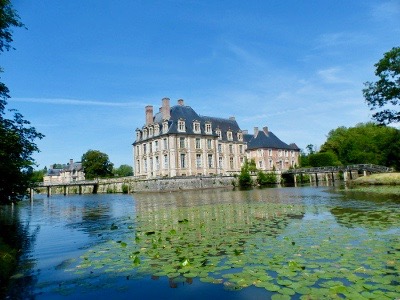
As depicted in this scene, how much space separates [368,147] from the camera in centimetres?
5747

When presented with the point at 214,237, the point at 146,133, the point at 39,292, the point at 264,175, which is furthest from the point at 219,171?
the point at 39,292

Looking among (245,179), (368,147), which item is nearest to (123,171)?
(245,179)

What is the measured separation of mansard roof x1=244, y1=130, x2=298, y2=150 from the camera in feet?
203

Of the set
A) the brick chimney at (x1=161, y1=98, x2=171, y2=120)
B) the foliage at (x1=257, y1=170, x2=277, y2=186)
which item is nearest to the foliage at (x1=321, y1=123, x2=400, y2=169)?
the foliage at (x1=257, y1=170, x2=277, y2=186)

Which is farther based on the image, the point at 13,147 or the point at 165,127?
the point at 165,127

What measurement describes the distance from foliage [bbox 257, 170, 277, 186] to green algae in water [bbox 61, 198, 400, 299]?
137 ft

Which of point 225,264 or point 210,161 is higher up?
point 210,161

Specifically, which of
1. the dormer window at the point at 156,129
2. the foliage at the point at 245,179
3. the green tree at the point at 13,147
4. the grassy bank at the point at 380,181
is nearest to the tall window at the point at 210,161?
the foliage at the point at 245,179

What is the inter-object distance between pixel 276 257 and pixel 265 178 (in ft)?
154

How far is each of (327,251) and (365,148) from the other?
195ft

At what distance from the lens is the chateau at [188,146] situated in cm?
4719

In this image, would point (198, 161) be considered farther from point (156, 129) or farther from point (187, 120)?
point (156, 129)

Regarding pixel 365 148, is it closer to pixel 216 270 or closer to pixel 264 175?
pixel 264 175

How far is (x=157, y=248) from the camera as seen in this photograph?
7004mm
